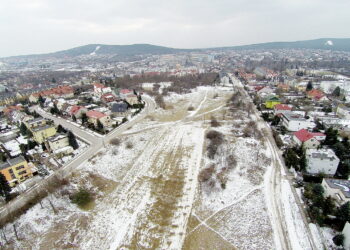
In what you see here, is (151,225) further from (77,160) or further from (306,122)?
(306,122)

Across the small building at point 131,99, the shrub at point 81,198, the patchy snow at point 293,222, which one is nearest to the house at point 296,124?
the patchy snow at point 293,222

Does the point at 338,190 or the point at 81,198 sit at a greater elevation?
the point at 338,190

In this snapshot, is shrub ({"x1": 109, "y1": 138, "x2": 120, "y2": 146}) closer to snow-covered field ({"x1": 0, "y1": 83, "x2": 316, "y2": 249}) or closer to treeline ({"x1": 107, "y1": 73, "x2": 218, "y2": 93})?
snow-covered field ({"x1": 0, "y1": 83, "x2": 316, "y2": 249})

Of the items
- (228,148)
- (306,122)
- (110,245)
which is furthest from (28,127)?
(306,122)

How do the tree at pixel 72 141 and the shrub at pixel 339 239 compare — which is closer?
the shrub at pixel 339 239

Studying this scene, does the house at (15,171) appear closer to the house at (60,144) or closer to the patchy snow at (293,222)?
the house at (60,144)

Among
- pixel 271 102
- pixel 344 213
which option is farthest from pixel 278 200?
pixel 271 102

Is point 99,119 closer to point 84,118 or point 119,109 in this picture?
point 84,118

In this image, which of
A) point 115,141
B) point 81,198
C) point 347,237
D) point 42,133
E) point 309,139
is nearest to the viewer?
point 347,237
